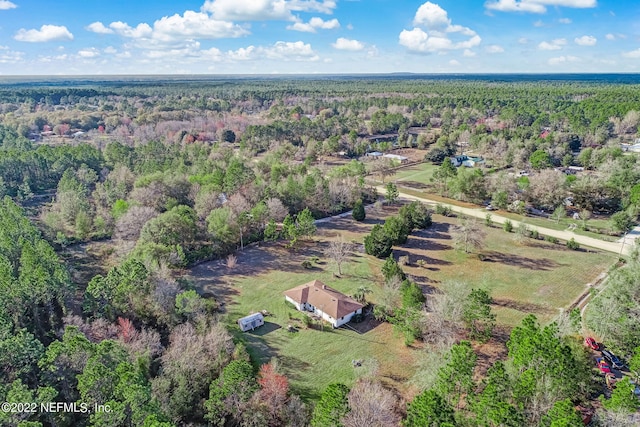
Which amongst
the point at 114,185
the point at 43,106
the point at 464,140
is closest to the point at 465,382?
the point at 114,185

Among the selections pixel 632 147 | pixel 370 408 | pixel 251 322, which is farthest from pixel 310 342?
pixel 632 147

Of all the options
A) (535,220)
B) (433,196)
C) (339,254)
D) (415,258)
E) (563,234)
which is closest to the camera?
(339,254)

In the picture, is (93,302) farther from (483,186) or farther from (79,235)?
(483,186)

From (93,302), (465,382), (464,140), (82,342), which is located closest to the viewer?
(465,382)

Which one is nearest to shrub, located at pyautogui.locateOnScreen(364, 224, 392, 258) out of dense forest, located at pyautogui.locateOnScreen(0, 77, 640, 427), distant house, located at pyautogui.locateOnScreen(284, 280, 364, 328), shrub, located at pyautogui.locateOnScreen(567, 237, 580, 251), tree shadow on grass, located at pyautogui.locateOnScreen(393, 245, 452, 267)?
dense forest, located at pyautogui.locateOnScreen(0, 77, 640, 427)

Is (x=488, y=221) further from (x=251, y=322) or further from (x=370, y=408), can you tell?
(x=370, y=408)

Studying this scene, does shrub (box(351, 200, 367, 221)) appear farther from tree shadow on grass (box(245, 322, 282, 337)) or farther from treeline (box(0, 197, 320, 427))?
treeline (box(0, 197, 320, 427))

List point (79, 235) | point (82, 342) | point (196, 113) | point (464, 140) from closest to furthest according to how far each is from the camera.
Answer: point (82, 342) < point (79, 235) < point (464, 140) < point (196, 113)
